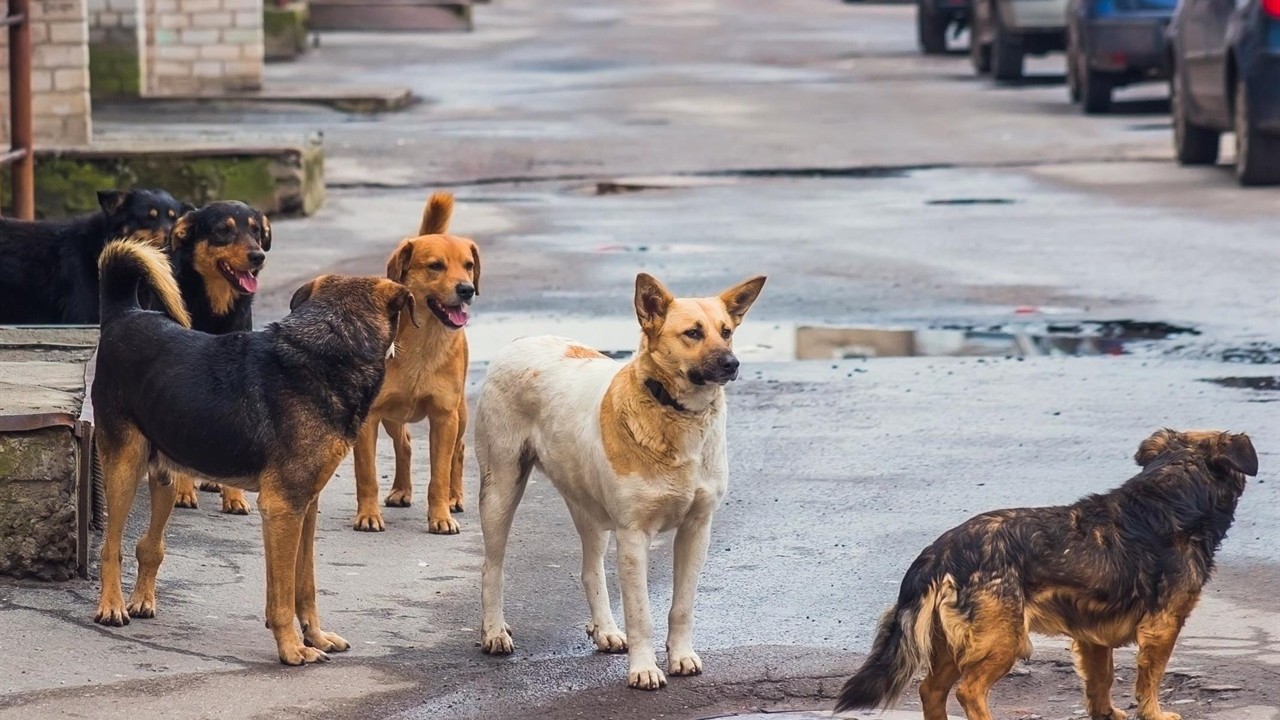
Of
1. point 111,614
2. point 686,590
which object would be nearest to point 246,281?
point 111,614

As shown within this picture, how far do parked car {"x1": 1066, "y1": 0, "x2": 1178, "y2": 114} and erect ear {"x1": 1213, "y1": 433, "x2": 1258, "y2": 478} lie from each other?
17667 millimetres

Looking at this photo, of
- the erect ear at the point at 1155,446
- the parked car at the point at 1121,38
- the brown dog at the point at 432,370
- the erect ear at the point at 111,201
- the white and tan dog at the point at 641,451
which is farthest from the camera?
the parked car at the point at 1121,38

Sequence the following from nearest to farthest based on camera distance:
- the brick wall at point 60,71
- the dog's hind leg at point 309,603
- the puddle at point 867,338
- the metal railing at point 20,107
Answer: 1. the dog's hind leg at point 309,603
2. the puddle at point 867,338
3. the metal railing at point 20,107
4. the brick wall at point 60,71

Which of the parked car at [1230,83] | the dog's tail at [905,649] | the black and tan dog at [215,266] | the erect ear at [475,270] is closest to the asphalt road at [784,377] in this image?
the black and tan dog at [215,266]

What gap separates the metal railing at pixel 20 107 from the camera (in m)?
13.0

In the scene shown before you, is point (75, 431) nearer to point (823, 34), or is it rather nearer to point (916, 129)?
point (916, 129)

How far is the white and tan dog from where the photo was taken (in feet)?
19.7

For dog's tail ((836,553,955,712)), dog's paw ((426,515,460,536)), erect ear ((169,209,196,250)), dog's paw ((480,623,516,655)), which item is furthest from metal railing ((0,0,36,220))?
dog's tail ((836,553,955,712))

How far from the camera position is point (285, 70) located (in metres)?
32.2

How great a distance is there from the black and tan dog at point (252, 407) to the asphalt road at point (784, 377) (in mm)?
259

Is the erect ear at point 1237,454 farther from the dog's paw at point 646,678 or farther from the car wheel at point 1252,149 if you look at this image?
the car wheel at point 1252,149

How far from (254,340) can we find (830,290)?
6994 mm

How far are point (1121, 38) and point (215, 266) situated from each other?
17.1 metres

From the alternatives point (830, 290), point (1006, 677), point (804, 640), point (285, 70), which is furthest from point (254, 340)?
point (285, 70)
